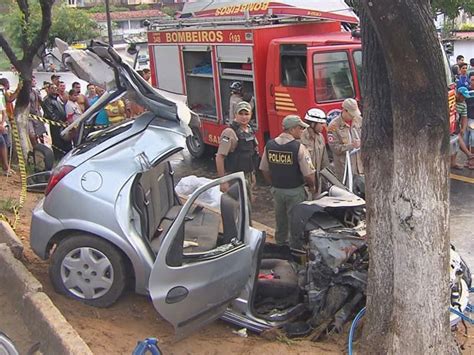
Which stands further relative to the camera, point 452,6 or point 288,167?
point 452,6

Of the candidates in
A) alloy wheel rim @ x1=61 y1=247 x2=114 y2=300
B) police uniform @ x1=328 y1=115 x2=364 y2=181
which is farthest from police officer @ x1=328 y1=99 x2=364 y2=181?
alloy wheel rim @ x1=61 y1=247 x2=114 y2=300

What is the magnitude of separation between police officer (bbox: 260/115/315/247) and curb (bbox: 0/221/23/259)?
2518 mm

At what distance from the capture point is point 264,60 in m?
9.60

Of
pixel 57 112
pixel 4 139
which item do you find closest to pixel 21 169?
pixel 4 139

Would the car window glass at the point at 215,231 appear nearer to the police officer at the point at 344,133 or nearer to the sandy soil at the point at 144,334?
the sandy soil at the point at 144,334

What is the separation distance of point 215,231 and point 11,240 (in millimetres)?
1968

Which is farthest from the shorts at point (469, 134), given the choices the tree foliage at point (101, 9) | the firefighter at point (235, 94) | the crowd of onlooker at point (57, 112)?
the tree foliage at point (101, 9)

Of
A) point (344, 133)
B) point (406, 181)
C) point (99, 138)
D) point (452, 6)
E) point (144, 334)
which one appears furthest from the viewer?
point (452, 6)

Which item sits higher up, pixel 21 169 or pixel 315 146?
pixel 315 146

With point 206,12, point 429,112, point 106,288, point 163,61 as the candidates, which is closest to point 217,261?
point 106,288

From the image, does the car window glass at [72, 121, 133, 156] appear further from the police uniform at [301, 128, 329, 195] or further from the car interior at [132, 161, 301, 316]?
the police uniform at [301, 128, 329, 195]

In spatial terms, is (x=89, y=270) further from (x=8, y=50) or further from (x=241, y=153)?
(x=8, y=50)

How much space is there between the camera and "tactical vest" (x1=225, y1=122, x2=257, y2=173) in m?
6.67

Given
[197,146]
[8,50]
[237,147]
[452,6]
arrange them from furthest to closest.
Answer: [452,6]
[197,146]
[8,50]
[237,147]
